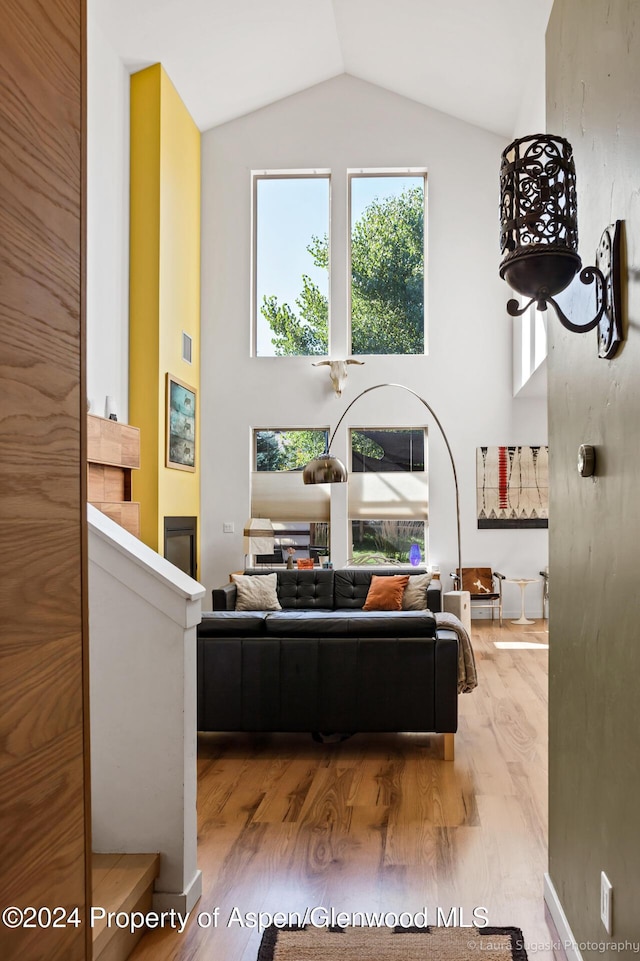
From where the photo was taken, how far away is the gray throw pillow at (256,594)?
6660 mm

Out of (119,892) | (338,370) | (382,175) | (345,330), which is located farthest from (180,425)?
(119,892)

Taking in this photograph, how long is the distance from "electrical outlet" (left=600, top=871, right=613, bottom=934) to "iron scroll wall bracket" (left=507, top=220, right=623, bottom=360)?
1.13 meters

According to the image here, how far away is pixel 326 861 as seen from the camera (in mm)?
3004

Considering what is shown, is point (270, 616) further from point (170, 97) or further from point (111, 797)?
point (170, 97)

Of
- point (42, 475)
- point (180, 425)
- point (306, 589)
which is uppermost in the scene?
point (180, 425)

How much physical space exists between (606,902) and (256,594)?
5073 mm

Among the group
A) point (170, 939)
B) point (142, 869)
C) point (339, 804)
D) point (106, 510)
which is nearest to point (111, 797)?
point (142, 869)

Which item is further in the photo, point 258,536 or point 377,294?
point 377,294

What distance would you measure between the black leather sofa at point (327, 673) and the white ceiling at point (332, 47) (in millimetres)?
5081

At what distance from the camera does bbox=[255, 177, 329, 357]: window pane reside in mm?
9586

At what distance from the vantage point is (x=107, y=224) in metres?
7.10

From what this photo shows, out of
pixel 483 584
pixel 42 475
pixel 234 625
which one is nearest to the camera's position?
pixel 42 475

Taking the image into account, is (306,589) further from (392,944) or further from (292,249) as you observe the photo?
(392,944)

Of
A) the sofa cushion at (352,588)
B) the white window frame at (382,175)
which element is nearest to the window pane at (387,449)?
the white window frame at (382,175)
